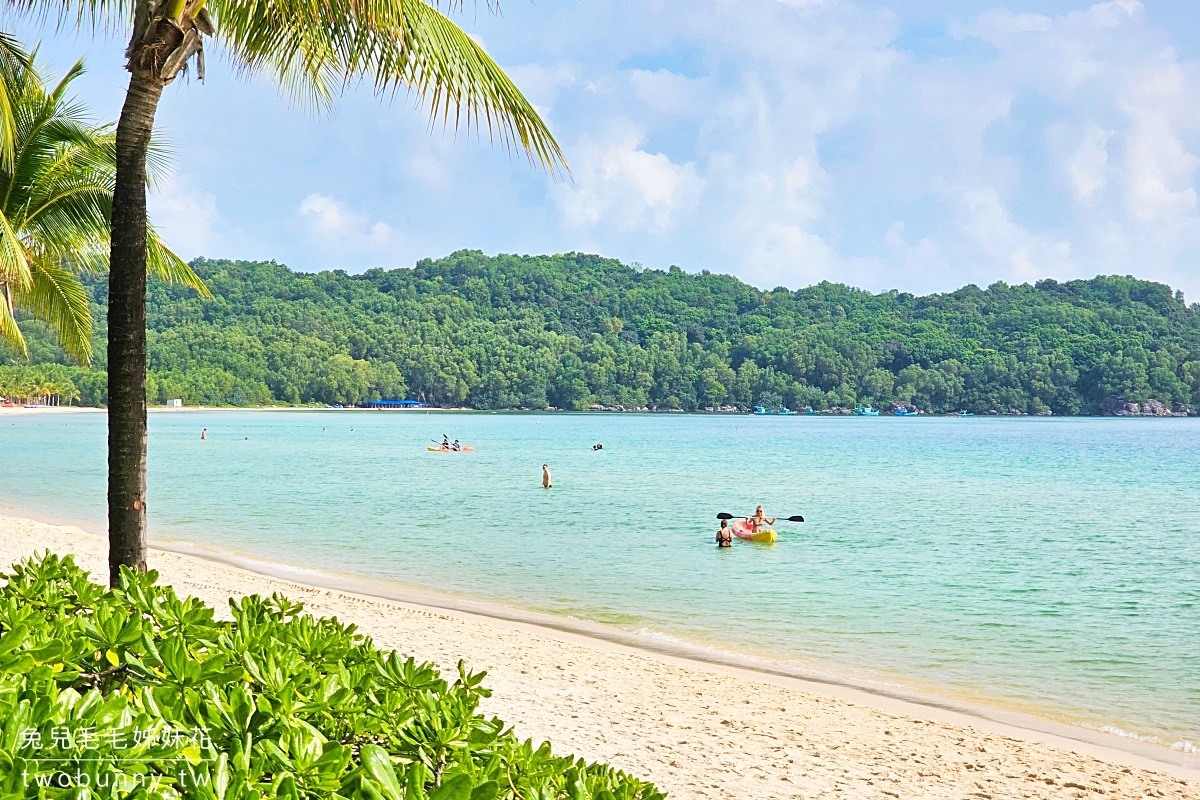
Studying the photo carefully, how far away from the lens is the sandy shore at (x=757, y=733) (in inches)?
213

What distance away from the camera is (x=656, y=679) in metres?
7.82

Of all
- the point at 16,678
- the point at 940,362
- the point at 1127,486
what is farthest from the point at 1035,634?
the point at 940,362

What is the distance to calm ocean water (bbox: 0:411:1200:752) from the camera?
1016cm

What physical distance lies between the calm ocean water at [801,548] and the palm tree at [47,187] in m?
5.38

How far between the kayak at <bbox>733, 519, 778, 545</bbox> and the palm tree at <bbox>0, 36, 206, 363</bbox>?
33.6 ft

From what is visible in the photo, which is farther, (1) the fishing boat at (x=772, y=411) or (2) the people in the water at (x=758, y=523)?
(1) the fishing boat at (x=772, y=411)

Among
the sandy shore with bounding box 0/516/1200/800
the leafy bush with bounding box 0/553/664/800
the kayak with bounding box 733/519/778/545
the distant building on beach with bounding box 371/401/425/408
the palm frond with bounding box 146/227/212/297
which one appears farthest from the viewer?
the distant building on beach with bounding box 371/401/425/408

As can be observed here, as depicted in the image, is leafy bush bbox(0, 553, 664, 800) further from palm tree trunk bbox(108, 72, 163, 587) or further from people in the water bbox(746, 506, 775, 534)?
people in the water bbox(746, 506, 775, 534)

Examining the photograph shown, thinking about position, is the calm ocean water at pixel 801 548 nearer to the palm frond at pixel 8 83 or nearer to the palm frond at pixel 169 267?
the palm frond at pixel 169 267

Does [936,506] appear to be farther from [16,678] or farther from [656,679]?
[16,678]

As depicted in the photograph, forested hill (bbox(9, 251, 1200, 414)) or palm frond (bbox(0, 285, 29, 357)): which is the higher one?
forested hill (bbox(9, 251, 1200, 414))

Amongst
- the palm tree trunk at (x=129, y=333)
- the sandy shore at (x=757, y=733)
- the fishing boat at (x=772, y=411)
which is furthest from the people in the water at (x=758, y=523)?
the fishing boat at (x=772, y=411)

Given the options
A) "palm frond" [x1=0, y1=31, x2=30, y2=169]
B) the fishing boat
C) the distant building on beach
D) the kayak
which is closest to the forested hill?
the fishing boat

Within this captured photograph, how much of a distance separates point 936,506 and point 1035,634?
646 inches
